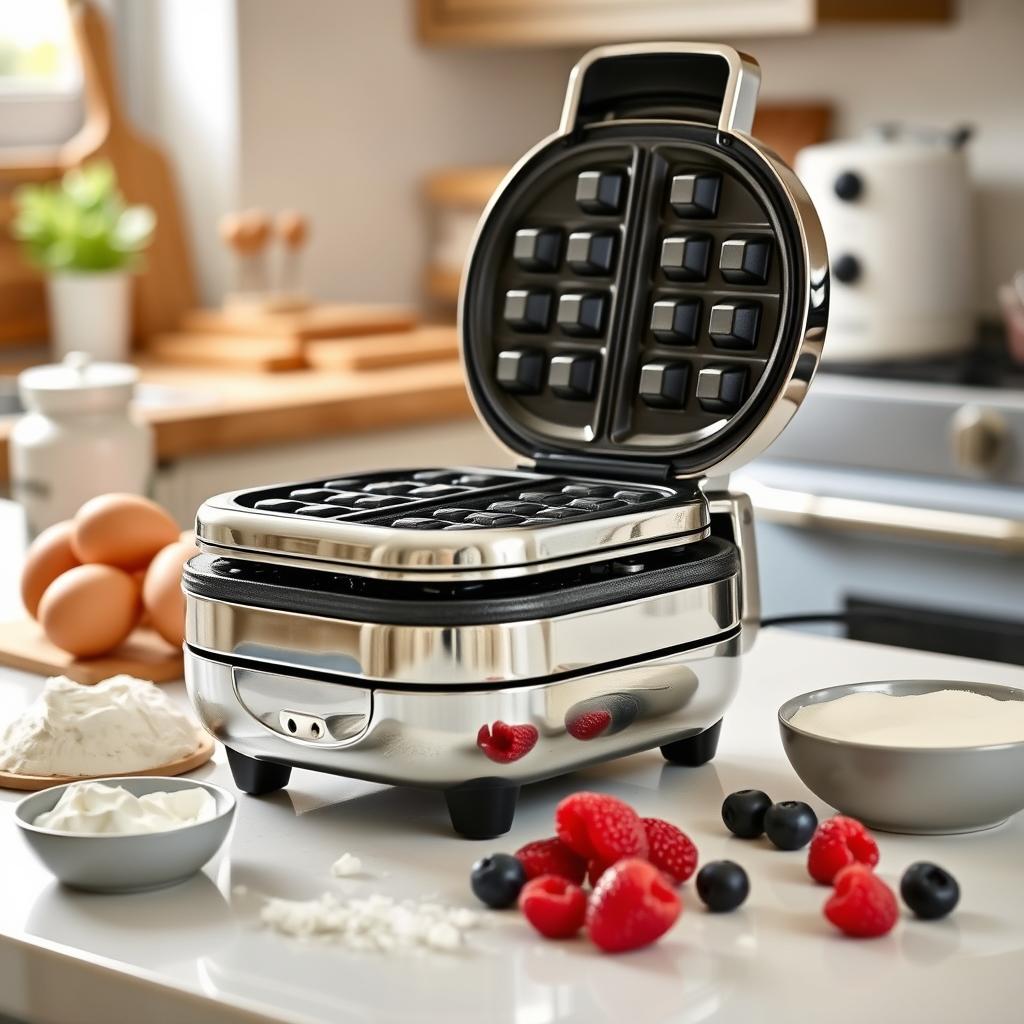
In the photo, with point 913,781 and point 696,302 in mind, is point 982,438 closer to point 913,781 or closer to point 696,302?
point 696,302

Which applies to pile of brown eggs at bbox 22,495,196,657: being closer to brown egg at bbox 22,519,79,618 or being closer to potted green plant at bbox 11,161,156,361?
brown egg at bbox 22,519,79,618

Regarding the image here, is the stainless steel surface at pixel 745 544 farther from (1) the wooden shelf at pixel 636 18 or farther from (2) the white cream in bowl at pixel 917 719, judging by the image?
(1) the wooden shelf at pixel 636 18

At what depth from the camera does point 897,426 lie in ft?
7.61

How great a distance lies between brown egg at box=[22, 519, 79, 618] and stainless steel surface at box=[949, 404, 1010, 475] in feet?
4.27

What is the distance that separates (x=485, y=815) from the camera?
0.88m

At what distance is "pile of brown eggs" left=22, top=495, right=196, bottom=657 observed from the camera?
4.05ft

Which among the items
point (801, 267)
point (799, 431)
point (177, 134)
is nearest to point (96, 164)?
point (177, 134)

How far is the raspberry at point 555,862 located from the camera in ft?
2.63

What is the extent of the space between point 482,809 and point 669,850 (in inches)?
4.6

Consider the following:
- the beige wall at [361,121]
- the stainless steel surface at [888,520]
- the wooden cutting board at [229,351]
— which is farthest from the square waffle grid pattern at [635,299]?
the beige wall at [361,121]

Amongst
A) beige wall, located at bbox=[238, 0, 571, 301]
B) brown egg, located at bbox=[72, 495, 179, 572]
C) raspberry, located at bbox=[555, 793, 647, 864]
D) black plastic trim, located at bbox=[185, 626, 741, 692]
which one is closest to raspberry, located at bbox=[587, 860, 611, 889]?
raspberry, located at bbox=[555, 793, 647, 864]

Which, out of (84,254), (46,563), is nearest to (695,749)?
(46,563)

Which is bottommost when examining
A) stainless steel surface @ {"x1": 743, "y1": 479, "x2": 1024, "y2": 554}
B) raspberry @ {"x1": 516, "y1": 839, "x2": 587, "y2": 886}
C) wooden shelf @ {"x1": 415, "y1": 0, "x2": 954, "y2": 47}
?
stainless steel surface @ {"x1": 743, "y1": 479, "x2": 1024, "y2": 554}

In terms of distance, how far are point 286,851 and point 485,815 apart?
4.1 inches
